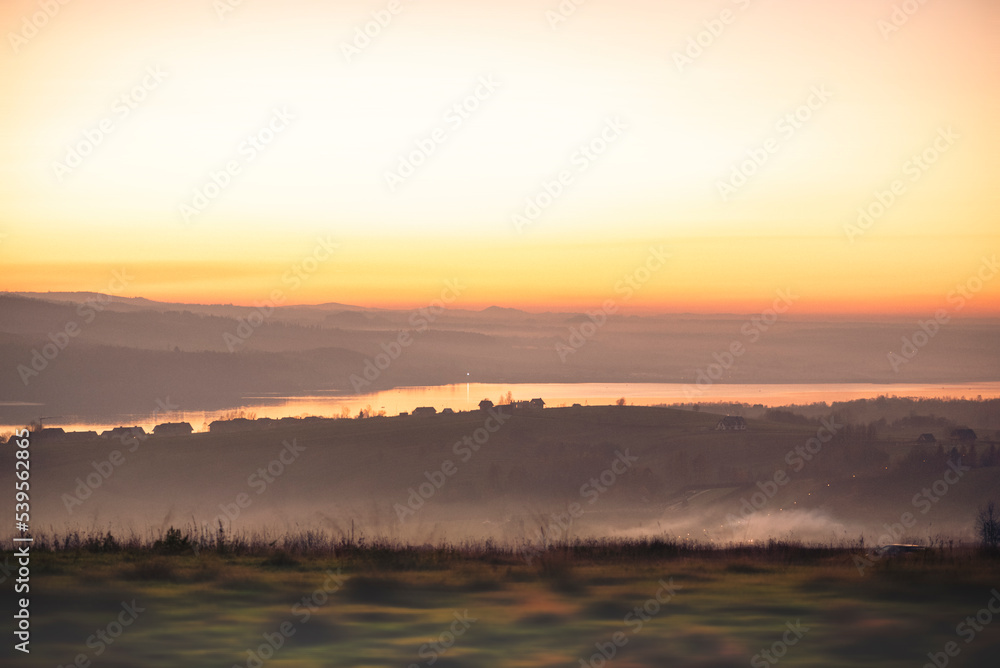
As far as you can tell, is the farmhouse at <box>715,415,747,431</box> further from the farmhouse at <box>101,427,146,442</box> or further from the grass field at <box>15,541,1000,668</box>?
the grass field at <box>15,541,1000,668</box>

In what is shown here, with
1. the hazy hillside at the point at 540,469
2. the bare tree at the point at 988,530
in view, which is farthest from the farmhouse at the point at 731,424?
the bare tree at the point at 988,530

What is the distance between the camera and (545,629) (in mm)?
9266

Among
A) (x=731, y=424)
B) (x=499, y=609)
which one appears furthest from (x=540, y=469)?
(x=499, y=609)

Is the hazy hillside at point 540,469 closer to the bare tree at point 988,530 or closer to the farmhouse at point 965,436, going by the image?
the farmhouse at point 965,436

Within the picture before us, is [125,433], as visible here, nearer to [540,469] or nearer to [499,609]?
[540,469]

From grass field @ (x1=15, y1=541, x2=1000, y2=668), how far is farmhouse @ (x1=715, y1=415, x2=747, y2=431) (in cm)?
8845

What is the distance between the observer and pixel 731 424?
4008 inches

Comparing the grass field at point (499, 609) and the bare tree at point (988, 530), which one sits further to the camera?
the bare tree at point (988, 530)

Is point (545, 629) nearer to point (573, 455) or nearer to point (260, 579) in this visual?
point (260, 579)

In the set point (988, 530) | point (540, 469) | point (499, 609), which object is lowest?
point (499, 609)

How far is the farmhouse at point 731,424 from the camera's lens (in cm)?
10019

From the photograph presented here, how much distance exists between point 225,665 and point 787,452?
3578 inches

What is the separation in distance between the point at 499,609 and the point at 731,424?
9482cm

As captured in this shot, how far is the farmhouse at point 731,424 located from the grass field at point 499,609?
8845cm
